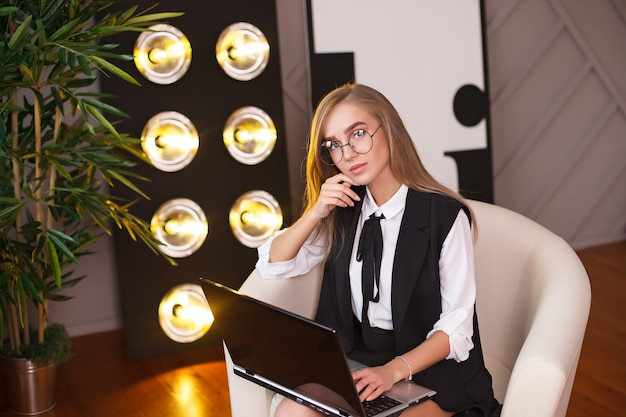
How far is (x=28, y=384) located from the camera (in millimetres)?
2650

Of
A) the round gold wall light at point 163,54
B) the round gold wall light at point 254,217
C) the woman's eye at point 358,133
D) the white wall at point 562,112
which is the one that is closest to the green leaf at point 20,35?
the round gold wall light at point 163,54

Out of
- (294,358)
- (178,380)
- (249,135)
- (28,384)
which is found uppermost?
(249,135)

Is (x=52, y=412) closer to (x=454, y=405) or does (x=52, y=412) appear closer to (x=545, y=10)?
(x=454, y=405)

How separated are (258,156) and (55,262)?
3.29 ft

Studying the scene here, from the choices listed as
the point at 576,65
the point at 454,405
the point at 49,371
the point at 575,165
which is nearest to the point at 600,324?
the point at 575,165

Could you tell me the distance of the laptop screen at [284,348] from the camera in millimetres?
1410

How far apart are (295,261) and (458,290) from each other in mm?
426

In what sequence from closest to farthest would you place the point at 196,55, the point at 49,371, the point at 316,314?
the point at 316,314 < the point at 49,371 < the point at 196,55

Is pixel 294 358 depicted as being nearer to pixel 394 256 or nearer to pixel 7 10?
pixel 394 256

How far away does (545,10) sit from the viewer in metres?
3.94

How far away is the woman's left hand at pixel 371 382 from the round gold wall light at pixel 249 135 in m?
1.63

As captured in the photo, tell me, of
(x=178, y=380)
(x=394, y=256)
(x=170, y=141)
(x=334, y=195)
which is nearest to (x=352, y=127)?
(x=334, y=195)

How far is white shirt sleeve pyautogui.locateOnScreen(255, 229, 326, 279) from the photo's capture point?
76.5 inches

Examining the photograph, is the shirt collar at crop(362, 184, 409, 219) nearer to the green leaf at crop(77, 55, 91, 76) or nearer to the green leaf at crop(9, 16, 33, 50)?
the green leaf at crop(77, 55, 91, 76)
